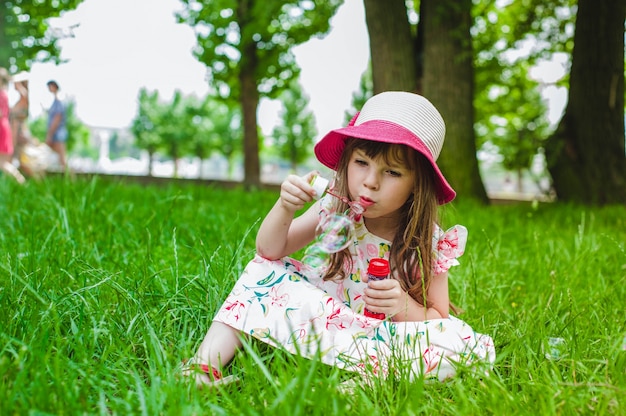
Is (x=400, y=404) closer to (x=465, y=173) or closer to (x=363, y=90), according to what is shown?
(x=465, y=173)

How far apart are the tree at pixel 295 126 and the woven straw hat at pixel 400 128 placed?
31.0 m

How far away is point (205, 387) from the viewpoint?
1.35 metres

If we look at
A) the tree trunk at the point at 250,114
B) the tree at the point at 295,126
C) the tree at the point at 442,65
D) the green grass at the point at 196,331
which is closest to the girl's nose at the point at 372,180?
the green grass at the point at 196,331

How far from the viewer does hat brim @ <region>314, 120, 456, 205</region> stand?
1629 millimetres

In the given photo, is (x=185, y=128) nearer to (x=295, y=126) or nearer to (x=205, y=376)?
(x=295, y=126)

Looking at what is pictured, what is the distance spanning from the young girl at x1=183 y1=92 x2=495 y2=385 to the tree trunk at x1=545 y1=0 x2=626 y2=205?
5.52m

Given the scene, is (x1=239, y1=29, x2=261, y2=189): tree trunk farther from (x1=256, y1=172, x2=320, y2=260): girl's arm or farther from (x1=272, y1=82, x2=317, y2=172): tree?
(x1=272, y1=82, x2=317, y2=172): tree

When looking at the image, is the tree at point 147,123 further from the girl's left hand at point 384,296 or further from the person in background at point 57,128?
the girl's left hand at point 384,296

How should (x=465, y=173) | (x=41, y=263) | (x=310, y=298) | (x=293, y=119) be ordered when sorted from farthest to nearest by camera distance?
(x=293, y=119), (x=465, y=173), (x=41, y=263), (x=310, y=298)

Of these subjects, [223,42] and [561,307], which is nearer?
[561,307]

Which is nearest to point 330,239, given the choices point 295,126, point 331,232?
point 331,232

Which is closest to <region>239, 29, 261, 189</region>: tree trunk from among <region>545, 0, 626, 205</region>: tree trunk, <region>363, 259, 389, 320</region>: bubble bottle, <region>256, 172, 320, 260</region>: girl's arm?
<region>545, 0, 626, 205</region>: tree trunk

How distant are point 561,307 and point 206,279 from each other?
1301 millimetres

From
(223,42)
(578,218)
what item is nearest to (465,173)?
(578,218)
